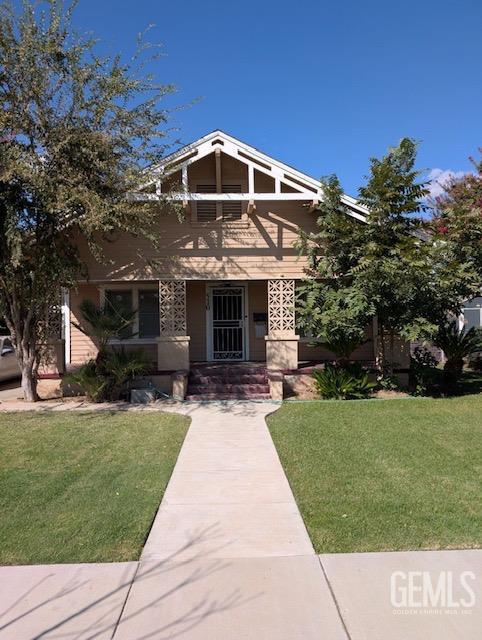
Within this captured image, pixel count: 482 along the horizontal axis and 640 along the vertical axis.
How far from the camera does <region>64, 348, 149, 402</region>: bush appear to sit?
34.2ft

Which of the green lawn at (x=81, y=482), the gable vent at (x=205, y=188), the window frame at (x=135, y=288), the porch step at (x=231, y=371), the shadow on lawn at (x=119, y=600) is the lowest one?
the shadow on lawn at (x=119, y=600)

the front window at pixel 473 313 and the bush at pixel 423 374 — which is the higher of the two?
the front window at pixel 473 313

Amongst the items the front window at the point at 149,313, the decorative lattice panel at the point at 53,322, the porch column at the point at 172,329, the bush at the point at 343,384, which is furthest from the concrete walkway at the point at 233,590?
the front window at the point at 149,313

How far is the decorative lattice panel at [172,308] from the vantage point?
11672 mm

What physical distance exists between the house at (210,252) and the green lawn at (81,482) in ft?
9.90

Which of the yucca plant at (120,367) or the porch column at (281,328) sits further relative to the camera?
the porch column at (281,328)

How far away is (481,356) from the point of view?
15.9m

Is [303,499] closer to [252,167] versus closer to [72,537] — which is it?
[72,537]

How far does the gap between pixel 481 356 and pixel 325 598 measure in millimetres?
→ 14408

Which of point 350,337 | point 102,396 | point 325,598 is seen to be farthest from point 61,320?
point 325,598

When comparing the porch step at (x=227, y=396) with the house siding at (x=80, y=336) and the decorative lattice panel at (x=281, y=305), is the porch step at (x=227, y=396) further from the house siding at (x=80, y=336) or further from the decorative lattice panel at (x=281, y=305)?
the house siding at (x=80, y=336)

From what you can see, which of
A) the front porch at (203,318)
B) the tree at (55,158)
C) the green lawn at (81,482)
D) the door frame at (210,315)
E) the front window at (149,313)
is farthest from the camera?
the door frame at (210,315)

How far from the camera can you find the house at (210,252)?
37.1 feet

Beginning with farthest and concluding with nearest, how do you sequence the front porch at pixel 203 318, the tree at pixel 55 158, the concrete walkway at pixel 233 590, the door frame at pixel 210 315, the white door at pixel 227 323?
the white door at pixel 227 323, the door frame at pixel 210 315, the front porch at pixel 203 318, the tree at pixel 55 158, the concrete walkway at pixel 233 590
